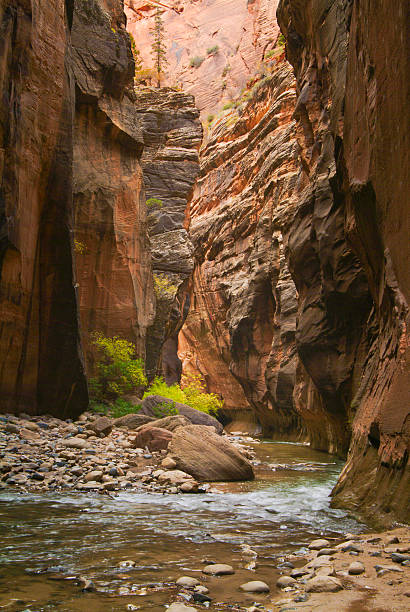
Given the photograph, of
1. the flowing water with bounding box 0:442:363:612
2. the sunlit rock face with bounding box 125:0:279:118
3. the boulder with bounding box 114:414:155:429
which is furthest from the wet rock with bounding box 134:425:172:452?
the sunlit rock face with bounding box 125:0:279:118

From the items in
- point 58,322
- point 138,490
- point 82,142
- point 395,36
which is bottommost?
point 138,490

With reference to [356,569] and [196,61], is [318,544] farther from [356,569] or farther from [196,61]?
[196,61]

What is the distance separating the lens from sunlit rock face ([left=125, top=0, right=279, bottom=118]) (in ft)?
201

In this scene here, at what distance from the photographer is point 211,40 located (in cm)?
7562

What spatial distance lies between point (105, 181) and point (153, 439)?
1197 cm

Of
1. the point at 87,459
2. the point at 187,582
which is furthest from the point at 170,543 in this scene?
the point at 87,459

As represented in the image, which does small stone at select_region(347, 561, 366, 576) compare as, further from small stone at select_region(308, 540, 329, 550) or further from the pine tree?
the pine tree

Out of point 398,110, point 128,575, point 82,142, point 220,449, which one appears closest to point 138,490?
point 220,449

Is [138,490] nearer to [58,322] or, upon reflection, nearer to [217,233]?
[58,322]

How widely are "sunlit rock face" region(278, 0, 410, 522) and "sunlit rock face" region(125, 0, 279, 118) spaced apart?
41.8 metres

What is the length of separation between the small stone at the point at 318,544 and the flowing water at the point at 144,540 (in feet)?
0.57

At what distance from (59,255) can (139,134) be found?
416 inches

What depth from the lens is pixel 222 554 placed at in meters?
5.27

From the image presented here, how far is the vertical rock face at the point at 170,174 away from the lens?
1300 inches
